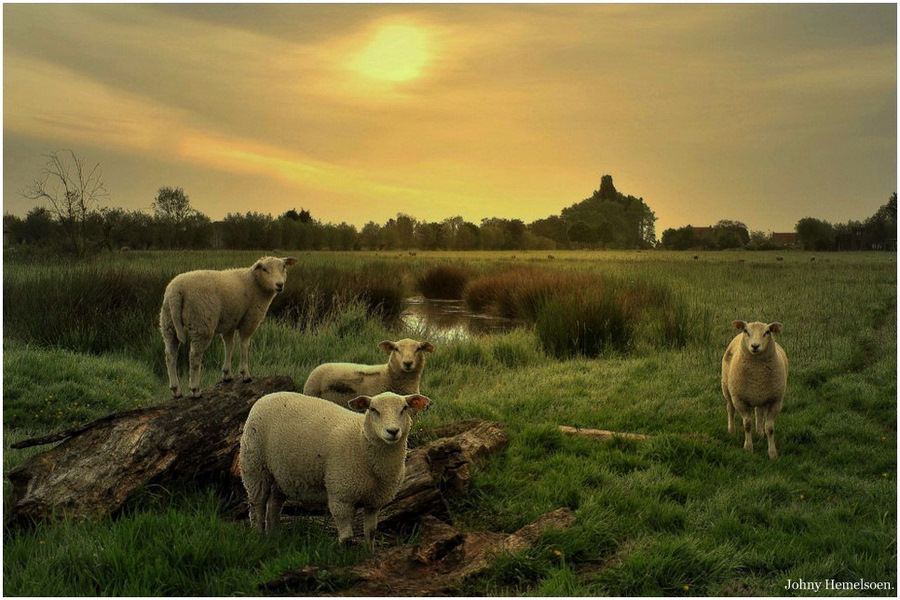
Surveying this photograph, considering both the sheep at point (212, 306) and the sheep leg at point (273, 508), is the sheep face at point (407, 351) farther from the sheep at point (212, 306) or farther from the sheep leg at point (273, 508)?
the sheep leg at point (273, 508)

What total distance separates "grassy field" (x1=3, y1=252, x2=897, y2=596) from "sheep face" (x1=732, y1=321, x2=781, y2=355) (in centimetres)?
128

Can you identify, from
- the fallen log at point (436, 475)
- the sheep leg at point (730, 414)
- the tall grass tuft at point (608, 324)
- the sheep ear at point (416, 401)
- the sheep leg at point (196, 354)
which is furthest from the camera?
the tall grass tuft at point (608, 324)

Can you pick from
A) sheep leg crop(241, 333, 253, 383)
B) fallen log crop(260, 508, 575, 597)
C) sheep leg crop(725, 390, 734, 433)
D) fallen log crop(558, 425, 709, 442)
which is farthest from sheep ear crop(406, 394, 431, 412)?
sheep leg crop(725, 390, 734, 433)

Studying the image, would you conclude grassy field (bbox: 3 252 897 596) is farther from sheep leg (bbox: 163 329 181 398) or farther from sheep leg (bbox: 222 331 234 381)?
sheep leg (bbox: 222 331 234 381)

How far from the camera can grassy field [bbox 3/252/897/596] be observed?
518 centimetres

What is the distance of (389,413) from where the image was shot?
4961 mm

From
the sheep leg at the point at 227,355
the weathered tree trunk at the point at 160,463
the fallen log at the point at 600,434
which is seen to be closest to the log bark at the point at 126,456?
the weathered tree trunk at the point at 160,463

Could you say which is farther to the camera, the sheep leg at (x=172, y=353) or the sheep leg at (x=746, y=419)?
the sheep leg at (x=746, y=419)

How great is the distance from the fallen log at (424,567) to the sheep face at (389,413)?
86 centimetres

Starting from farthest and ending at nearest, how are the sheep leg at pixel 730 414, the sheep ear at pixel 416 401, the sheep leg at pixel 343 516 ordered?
the sheep leg at pixel 730 414, the sheep leg at pixel 343 516, the sheep ear at pixel 416 401

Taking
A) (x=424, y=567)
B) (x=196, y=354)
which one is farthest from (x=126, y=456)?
(x=424, y=567)

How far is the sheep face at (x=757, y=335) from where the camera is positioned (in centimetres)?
794

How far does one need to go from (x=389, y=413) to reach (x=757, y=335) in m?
5.02

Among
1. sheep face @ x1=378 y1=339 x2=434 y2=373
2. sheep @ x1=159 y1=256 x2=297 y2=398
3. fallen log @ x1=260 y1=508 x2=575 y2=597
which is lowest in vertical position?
fallen log @ x1=260 y1=508 x2=575 y2=597
